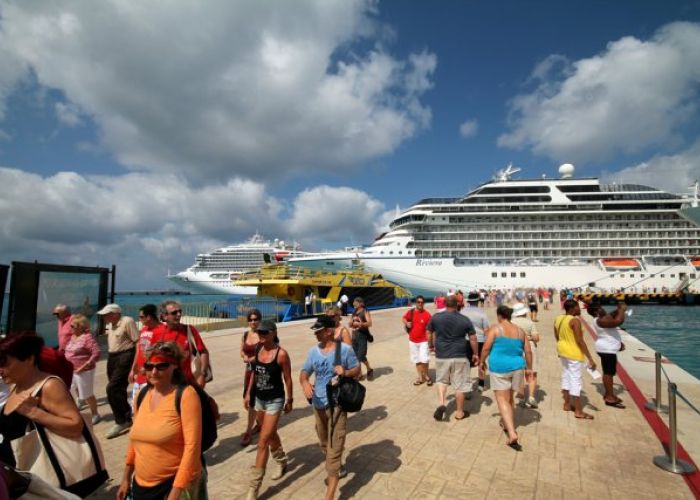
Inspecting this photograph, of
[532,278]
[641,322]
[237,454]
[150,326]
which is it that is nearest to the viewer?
[237,454]

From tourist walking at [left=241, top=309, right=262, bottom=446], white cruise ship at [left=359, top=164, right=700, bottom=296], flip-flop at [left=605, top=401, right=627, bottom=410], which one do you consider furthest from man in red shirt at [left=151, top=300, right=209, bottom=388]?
white cruise ship at [left=359, top=164, right=700, bottom=296]

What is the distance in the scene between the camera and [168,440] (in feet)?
6.59

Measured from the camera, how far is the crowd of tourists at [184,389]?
80.0 inches

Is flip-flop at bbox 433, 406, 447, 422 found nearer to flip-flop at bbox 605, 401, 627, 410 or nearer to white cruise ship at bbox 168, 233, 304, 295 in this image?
flip-flop at bbox 605, 401, 627, 410

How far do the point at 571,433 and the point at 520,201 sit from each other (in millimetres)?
44823

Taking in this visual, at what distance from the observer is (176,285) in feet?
251

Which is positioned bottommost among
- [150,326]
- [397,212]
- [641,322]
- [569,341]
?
[641,322]

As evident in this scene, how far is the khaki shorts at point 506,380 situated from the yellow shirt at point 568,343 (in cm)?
125

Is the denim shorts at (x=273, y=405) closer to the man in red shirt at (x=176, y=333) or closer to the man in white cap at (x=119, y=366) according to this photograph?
the man in red shirt at (x=176, y=333)

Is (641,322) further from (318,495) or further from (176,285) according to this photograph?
(176,285)

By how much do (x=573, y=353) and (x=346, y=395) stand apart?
3.74m

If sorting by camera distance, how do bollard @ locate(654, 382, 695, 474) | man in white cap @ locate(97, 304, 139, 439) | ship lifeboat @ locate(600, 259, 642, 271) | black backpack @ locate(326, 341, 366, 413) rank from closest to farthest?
black backpack @ locate(326, 341, 366, 413)
bollard @ locate(654, 382, 695, 474)
man in white cap @ locate(97, 304, 139, 439)
ship lifeboat @ locate(600, 259, 642, 271)

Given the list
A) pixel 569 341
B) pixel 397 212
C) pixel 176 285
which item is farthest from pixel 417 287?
pixel 176 285

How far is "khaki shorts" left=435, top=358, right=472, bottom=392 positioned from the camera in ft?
15.9
